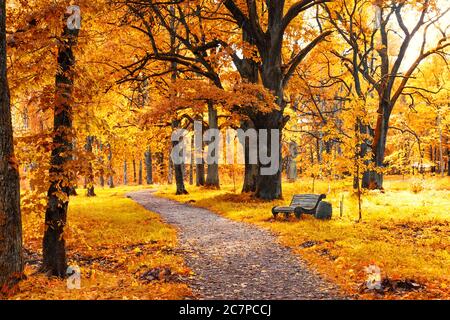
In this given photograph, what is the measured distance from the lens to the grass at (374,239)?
7.28 m

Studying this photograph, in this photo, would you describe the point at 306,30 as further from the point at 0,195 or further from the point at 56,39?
the point at 0,195

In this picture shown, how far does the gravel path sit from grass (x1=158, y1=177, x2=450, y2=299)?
1.56ft

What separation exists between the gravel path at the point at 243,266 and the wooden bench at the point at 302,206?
142cm

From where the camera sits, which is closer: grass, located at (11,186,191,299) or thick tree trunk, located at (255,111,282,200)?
grass, located at (11,186,191,299)

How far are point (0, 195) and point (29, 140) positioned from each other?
1.26 m

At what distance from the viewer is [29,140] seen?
22.6 ft

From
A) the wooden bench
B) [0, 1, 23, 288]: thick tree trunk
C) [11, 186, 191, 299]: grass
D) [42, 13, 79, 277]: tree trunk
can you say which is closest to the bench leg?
the wooden bench

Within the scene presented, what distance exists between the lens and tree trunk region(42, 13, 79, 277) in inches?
277

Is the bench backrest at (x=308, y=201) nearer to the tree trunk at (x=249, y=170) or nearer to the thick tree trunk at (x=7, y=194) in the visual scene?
the tree trunk at (x=249, y=170)

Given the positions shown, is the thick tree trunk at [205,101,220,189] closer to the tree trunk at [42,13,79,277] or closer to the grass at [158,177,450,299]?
the grass at [158,177,450,299]

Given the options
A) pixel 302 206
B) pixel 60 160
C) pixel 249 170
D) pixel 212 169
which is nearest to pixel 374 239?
pixel 302 206

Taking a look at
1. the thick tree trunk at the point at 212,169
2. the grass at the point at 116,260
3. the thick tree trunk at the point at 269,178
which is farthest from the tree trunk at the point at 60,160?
the thick tree trunk at the point at 212,169

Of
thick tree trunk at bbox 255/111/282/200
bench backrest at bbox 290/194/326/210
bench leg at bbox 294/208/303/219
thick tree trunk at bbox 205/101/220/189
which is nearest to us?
bench leg at bbox 294/208/303/219
